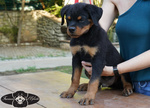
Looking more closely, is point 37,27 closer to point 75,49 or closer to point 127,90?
point 75,49

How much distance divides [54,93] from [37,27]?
13.2 metres

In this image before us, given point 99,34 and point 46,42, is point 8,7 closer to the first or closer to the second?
point 46,42

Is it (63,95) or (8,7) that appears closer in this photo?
(63,95)

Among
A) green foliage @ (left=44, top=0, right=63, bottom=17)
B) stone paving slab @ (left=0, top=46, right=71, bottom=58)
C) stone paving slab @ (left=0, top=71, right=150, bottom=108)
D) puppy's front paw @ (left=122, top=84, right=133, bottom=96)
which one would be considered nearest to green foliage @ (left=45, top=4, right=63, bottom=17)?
green foliage @ (left=44, top=0, right=63, bottom=17)

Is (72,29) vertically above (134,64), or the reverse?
(72,29)

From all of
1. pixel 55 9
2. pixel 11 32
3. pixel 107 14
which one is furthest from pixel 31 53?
pixel 107 14

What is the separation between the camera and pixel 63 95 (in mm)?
1919

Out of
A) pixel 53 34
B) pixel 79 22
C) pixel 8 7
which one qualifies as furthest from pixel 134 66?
pixel 8 7

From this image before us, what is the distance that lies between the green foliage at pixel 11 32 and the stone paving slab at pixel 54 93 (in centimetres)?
1161

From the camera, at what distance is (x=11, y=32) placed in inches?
548

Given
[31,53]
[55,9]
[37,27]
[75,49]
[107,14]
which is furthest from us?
[37,27]

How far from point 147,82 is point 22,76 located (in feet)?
4.17

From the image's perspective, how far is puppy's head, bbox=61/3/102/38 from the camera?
1839mm

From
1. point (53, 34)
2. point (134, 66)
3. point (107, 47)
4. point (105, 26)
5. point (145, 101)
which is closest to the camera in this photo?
point (145, 101)
